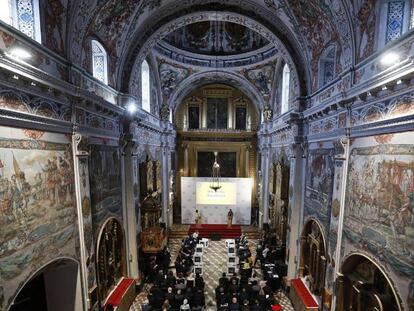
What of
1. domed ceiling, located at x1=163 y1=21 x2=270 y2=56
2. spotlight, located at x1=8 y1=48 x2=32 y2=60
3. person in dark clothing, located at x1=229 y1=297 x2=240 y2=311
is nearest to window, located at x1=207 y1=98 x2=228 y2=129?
domed ceiling, located at x1=163 y1=21 x2=270 y2=56

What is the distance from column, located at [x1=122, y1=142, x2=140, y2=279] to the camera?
9.59 metres

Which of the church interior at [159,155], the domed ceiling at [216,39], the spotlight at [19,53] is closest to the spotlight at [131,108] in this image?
the church interior at [159,155]

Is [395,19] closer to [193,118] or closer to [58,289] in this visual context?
[58,289]

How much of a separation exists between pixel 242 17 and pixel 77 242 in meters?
8.94

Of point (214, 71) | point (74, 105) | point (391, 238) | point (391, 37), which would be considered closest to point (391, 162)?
point (391, 238)

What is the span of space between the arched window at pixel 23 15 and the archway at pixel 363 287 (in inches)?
325

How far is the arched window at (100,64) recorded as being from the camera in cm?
816

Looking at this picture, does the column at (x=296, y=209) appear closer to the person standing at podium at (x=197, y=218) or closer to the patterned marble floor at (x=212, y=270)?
Answer: the patterned marble floor at (x=212, y=270)

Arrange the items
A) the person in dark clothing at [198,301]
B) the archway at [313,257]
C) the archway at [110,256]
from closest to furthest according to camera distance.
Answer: the archway at [110,256] < the archway at [313,257] < the person in dark clothing at [198,301]

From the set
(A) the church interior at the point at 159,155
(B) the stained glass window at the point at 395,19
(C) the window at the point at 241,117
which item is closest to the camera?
(A) the church interior at the point at 159,155

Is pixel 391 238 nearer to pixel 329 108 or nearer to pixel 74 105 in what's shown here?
pixel 329 108

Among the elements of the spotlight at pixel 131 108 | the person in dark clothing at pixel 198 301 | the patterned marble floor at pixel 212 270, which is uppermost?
the spotlight at pixel 131 108

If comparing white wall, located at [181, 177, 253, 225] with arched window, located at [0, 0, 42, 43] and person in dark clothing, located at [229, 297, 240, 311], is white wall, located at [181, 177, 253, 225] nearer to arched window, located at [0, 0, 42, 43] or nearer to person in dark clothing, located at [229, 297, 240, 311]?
person in dark clothing, located at [229, 297, 240, 311]

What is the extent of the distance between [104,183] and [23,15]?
4.65 m
